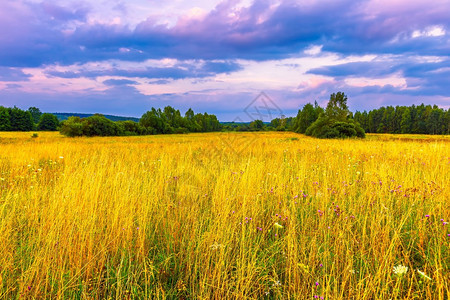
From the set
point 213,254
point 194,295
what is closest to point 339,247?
point 213,254

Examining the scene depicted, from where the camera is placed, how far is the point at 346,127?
3350cm

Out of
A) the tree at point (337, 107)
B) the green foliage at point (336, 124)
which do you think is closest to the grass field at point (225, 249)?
the green foliage at point (336, 124)

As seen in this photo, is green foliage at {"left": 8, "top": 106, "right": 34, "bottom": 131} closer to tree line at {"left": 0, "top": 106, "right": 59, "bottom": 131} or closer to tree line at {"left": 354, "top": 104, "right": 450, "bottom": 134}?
tree line at {"left": 0, "top": 106, "right": 59, "bottom": 131}

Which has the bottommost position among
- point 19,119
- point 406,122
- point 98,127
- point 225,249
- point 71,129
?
point 225,249

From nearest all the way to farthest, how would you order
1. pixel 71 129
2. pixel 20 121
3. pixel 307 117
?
pixel 71 129, pixel 307 117, pixel 20 121

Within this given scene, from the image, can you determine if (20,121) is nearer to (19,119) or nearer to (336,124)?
(19,119)

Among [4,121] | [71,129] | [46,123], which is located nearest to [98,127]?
[71,129]

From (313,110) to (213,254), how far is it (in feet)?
246

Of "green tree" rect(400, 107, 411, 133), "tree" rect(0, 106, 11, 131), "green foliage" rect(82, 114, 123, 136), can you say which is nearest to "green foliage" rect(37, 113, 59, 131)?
"tree" rect(0, 106, 11, 131)

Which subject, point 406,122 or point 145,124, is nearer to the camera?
point 145,124

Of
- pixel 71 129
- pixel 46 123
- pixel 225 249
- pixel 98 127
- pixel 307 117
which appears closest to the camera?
pixel 225 249

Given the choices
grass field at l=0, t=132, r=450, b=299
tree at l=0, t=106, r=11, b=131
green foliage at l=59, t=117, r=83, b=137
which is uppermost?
tree at l=0, t=106, r=11, b=131

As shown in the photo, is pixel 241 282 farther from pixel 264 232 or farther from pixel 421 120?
pixel 421 120

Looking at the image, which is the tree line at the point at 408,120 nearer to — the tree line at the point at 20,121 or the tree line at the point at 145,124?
the tree line at the point at 145,124
